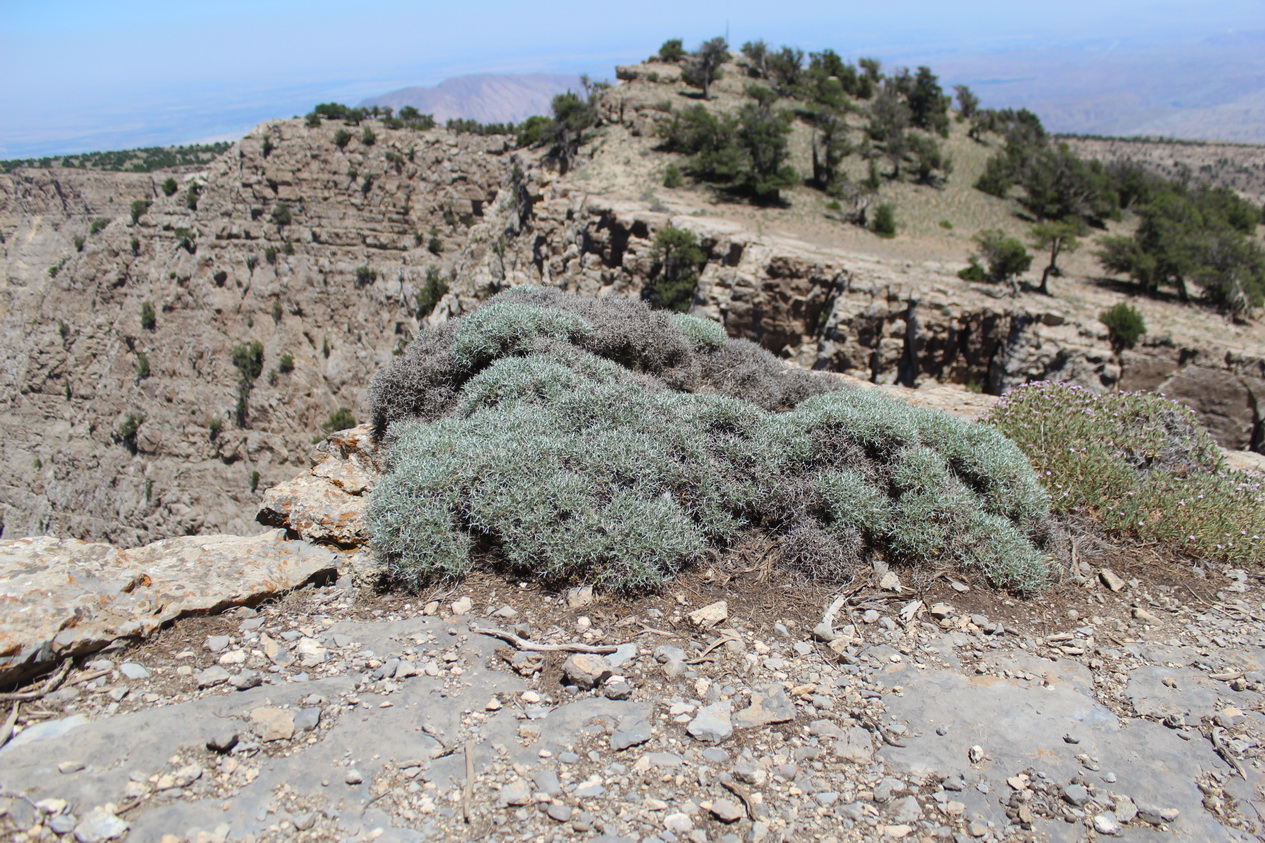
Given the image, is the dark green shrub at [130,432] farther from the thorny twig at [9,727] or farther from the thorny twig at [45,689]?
the thorny twig at [9,727]

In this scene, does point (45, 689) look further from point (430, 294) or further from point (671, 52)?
point (671, 52)

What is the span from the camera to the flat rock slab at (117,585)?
3096 millimetres

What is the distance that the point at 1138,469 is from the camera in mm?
5945

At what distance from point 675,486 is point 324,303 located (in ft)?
107

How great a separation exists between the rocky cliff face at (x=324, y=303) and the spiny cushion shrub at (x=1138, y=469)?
Answer: 874 cm

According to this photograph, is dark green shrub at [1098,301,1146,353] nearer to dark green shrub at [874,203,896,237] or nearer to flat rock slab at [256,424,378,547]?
dark green shrub at [874,203,896,237]

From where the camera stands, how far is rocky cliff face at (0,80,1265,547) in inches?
653

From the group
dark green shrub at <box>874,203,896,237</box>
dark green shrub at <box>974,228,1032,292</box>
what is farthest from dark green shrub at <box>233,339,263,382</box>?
dark green shrub at <box>974,228,1032,292</box>

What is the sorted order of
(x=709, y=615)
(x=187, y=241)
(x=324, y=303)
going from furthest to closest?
1. (x=187, y=241)
2. (x=324, y=303)
3. (x=709, y=615)

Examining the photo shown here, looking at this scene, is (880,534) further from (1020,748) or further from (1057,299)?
(1057,299)

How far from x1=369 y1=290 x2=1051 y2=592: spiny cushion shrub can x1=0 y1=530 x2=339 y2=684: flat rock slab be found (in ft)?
2.23

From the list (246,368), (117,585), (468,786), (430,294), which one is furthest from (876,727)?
(246,368)

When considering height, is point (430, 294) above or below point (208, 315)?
above

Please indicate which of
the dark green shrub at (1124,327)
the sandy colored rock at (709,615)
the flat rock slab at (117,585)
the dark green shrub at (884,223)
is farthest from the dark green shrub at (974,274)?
the flat rock slab at (117,585)
